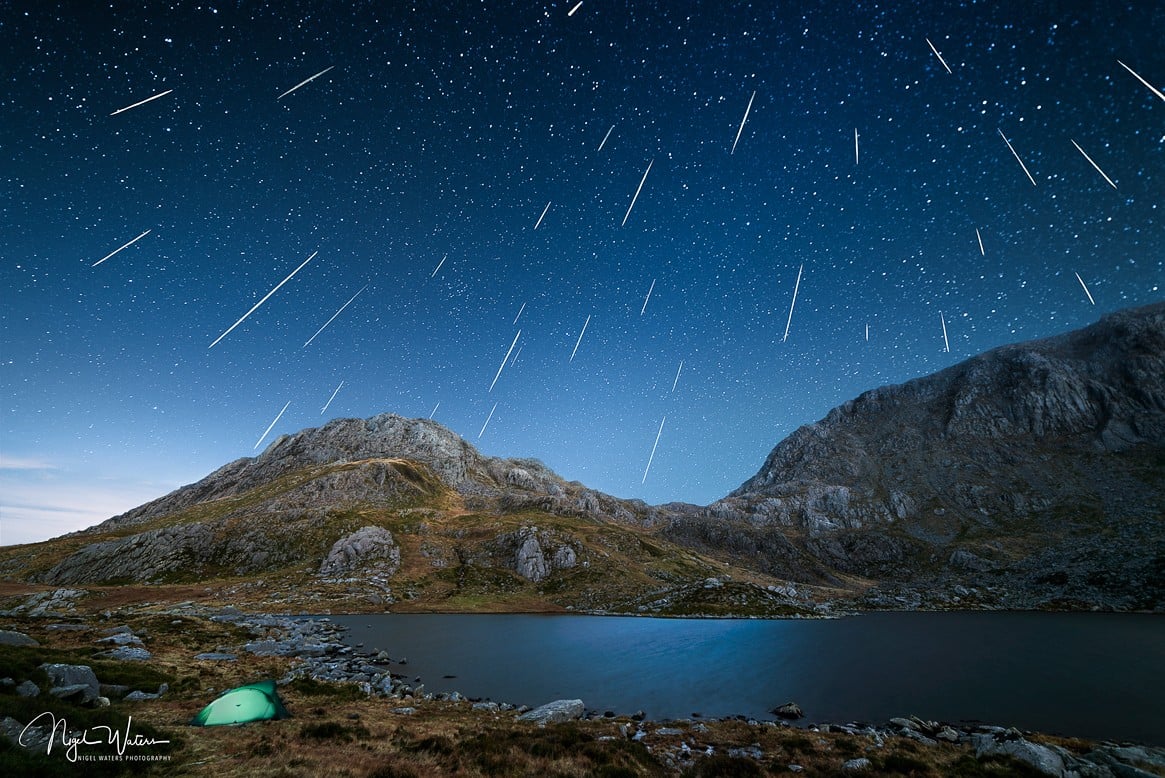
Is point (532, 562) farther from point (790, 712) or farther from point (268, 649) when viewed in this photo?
point (790, 712)

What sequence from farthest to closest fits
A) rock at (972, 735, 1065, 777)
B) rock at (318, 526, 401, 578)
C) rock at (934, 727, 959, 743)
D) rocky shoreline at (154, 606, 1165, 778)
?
rock at (318, 526, 401, 578), rock at (934, 727, 959, 743), rocky shoreline at (154, 606, 1165, 778), rock at (972, 735, 1065, 777)

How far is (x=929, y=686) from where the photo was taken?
3844 cm

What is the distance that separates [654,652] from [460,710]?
31501mm

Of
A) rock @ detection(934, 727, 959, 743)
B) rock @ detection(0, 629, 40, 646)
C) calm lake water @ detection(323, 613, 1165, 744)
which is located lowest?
calm lake water @ detection(323, 613, 1165, 744)

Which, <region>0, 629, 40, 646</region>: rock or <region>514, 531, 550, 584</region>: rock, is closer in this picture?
<region>0, 629, 40, 646</region>: rock

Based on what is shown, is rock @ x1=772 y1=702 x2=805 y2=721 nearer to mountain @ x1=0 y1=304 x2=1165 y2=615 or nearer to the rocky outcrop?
mountain @ x1=0 y1=304 x2=1165 y2=615

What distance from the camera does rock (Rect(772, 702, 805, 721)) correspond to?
1176 inches

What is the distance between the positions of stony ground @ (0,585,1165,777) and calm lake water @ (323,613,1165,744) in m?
6.02

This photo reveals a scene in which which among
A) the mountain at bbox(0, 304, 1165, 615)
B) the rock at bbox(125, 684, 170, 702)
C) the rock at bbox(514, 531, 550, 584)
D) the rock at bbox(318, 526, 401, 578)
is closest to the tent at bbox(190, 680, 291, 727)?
the rock at bbox(125, 684, 170, 702)

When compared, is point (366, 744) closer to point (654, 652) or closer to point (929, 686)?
point (654, 652)

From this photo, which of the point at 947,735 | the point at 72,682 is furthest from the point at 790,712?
the point at 72,682

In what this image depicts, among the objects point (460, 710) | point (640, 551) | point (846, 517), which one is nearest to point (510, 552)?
point (640, 551)

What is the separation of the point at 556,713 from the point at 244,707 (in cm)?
1696

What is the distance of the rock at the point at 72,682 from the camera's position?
17422 mm
